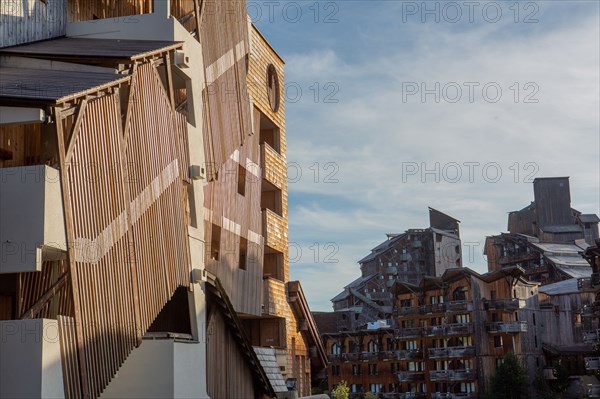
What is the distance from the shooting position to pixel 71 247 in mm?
15617

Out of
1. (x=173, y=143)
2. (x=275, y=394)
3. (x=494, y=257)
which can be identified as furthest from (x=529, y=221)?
(x=173, y=143)

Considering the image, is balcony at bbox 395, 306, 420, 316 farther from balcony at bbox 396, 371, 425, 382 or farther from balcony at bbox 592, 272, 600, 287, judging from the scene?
balcony at bbox 592, 272, 600, 287

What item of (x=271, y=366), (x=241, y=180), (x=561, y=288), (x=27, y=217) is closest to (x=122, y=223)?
(x=27, y=217)

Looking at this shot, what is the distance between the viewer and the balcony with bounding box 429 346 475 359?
79938 mm

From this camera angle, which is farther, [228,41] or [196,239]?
[228,41]

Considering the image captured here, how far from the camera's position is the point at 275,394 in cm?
3055

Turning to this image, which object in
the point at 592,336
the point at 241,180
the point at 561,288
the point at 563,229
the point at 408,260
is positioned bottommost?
the point at 592,336

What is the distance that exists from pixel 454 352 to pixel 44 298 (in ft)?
224

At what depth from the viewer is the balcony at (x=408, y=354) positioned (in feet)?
278

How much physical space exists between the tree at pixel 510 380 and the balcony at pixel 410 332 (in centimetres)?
1007

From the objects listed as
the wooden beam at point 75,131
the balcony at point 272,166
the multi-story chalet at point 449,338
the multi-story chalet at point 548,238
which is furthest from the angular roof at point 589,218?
the wooden beam at point 75,131

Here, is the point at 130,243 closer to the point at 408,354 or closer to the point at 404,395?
the point at 408,354

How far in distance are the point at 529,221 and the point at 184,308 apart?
9127 cm

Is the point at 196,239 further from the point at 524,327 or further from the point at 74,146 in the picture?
the point at 524,327
